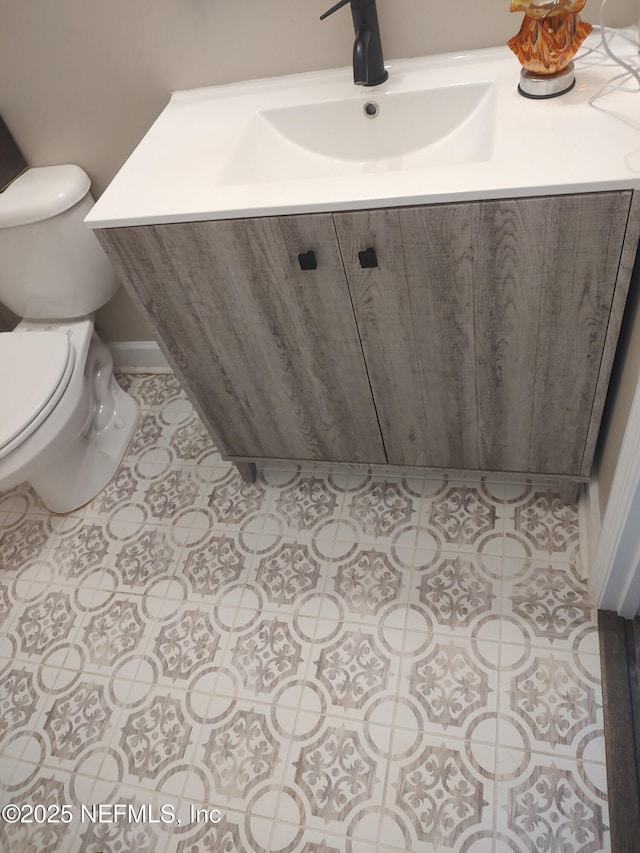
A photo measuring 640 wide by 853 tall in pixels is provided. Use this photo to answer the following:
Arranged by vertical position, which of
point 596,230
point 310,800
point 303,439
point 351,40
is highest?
point 351,40

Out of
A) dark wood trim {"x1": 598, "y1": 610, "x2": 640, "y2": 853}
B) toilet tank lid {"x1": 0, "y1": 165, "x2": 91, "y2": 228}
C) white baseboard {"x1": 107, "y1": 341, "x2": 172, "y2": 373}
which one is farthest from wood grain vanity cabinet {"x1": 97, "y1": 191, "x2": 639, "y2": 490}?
white baseboard {"x1": 107, "y1": 341, "x2": 172, "y2": 373}

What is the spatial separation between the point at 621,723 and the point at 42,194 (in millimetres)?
1640

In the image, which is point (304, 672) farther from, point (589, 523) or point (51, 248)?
point (51, 248)

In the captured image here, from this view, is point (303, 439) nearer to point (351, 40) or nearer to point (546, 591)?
point (546, 591)

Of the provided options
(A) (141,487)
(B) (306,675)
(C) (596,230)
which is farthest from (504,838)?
(A) (141,487)

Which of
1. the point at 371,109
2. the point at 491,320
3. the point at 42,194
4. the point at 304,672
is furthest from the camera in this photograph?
the point at 42,194

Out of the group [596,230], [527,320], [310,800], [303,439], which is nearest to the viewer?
[596,230]

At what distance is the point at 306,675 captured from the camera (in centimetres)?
134

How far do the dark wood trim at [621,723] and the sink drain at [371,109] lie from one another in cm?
108

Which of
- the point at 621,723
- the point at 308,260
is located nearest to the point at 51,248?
the point at 308,260

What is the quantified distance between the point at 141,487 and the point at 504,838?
1.20 m

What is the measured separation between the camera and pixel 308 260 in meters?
1.05

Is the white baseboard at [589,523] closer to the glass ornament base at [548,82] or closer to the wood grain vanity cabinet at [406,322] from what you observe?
the wood grain vanity cabinet at [406,322]

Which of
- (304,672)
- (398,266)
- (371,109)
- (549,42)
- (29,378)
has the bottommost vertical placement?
(304,672)
